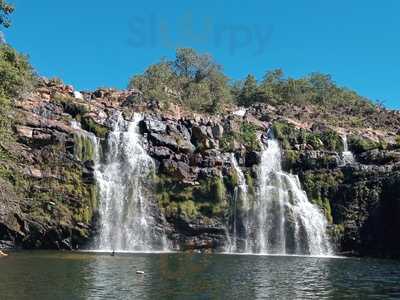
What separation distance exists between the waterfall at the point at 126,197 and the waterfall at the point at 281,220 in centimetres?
1014

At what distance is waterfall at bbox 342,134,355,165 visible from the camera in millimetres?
65869

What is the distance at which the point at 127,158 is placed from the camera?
199 feet

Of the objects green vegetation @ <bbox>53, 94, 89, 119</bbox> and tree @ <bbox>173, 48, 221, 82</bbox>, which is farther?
tree @ <bbox>173, 48, 221, 82</bbox>

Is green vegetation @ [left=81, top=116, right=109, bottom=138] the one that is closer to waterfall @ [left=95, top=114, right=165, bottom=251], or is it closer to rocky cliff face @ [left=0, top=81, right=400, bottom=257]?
rocky cliff face @ [left=0, top=81, right=400, bottom=257]

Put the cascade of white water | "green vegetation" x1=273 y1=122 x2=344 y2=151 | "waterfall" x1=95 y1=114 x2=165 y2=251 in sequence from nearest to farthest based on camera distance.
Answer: "waterfall" x1=95 y1=114 x2=165 y2=251, the cascade of white water, "green vegetation" x1=273 y1=122 x2=344 y2=151

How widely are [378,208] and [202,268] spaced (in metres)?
29.7

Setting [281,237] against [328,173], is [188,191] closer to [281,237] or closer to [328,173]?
[281,237]

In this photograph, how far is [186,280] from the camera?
30.0m

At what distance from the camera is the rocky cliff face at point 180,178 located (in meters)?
53.9

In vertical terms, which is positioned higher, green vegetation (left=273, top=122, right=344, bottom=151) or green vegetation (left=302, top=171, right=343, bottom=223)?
green vegetation (left=273, top=122, right=344, bottom=151)

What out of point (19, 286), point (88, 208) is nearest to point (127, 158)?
point (88, 208)

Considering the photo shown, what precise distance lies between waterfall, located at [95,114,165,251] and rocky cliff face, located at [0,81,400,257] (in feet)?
3.59

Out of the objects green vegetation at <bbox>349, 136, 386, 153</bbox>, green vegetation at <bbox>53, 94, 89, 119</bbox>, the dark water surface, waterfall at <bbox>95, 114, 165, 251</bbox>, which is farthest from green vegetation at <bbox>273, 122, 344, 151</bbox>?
the dark water surface

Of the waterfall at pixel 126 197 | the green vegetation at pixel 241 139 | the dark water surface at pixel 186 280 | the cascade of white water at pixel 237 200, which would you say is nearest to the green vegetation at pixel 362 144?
the green vegetation at pixel 241 139
